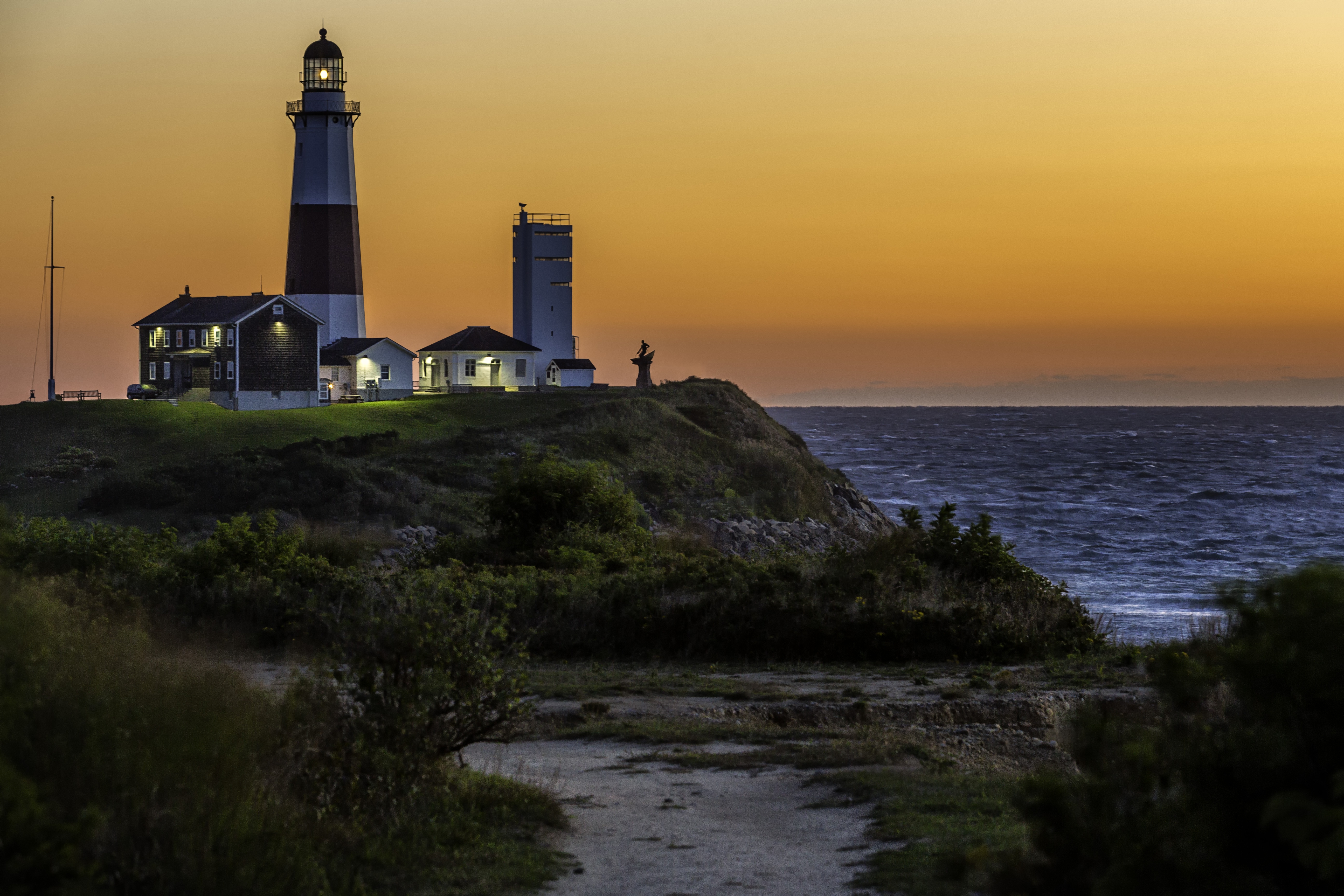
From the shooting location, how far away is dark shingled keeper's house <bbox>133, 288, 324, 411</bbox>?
60156mm

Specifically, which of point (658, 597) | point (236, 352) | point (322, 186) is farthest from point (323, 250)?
point (658, 597)

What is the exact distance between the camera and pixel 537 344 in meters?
75.2

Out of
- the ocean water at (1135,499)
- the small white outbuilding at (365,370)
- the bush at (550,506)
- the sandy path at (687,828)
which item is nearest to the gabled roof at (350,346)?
the small white outbuilding at (365,370)

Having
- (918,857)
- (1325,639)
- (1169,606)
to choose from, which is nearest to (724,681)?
(918,857)

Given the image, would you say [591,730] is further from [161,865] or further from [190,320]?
[190,320]

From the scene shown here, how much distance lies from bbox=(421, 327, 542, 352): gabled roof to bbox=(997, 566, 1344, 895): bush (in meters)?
69.0

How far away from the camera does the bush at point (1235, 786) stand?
4715 mm

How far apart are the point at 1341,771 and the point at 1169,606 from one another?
26.7m

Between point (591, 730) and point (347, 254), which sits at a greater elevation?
point (347, 254)

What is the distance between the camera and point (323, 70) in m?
63.3

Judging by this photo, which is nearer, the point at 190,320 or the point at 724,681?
the point at 724,681

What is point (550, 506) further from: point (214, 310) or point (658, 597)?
point (214, 310)

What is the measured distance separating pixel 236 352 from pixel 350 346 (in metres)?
7.53

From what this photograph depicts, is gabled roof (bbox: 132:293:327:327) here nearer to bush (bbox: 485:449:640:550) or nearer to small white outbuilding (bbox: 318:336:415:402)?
small white outbuilding (bbox: 318:336:415:402)
